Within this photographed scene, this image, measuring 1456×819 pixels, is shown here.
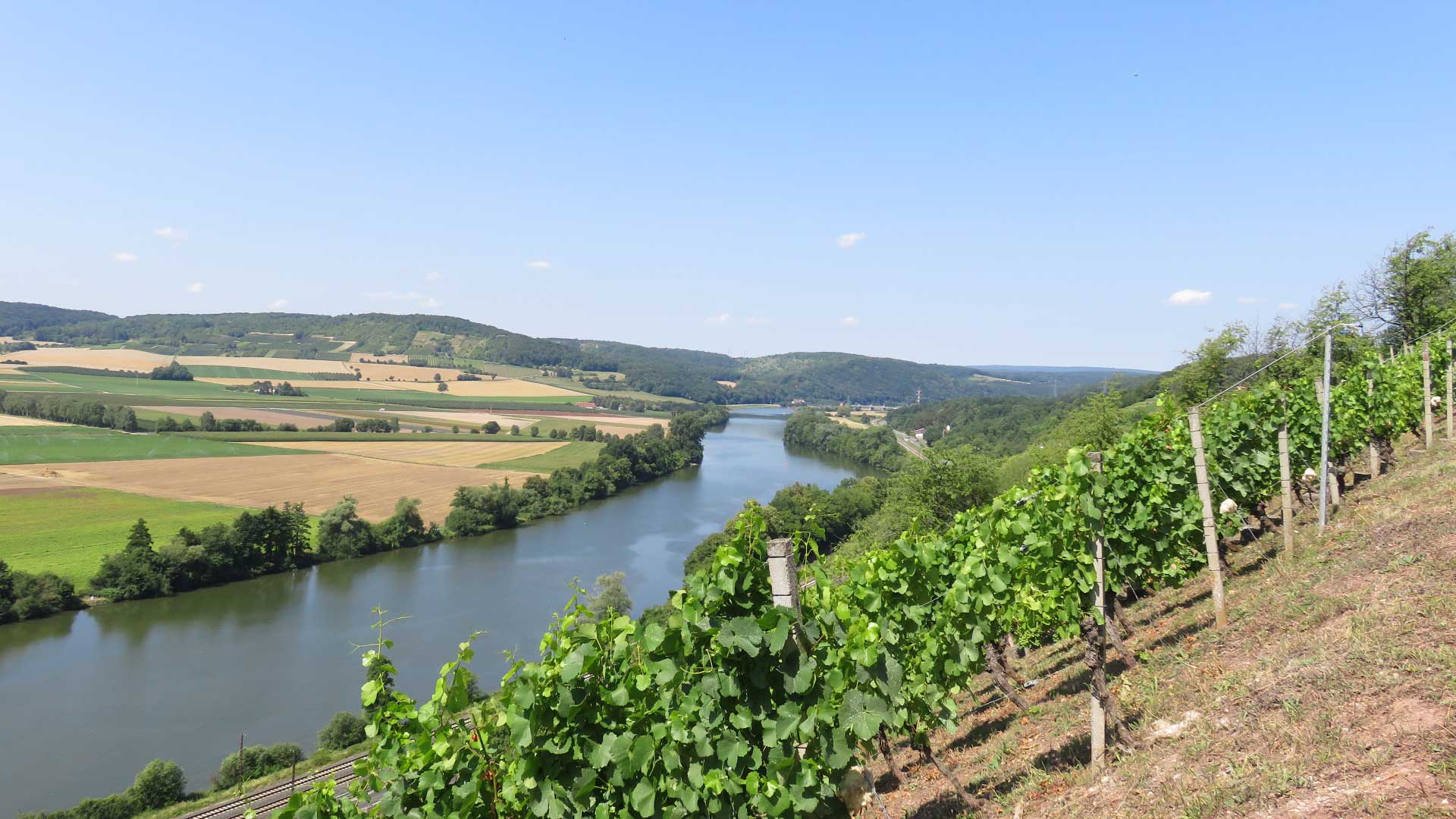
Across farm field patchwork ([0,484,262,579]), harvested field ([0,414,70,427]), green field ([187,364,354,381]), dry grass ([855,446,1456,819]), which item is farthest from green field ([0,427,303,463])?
dry grass ([855,446,1456,819])

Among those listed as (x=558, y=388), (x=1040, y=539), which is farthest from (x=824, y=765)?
(x=558, y=388)

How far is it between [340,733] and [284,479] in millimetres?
37965

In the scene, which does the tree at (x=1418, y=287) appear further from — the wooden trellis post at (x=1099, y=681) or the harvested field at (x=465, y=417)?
the harvested field at (x=465, y=417)

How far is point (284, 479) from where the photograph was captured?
5322cm

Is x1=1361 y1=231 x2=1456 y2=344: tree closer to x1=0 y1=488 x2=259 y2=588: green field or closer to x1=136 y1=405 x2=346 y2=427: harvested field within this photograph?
x1=0 y1=488 x2=259 y2=588: green field

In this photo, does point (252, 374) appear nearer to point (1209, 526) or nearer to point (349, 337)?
point (349, 337)

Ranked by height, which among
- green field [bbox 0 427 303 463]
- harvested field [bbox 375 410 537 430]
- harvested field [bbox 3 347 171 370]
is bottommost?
green field [bbox 0 427 303 463]

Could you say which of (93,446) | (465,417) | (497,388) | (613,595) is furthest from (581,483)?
(497,388)

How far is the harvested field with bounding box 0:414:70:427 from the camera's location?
6266cm

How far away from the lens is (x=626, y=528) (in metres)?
49.5

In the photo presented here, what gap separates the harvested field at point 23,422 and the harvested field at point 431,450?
18.0 metres

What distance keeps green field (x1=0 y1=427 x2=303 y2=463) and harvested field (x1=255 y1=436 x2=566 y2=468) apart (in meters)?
4.69

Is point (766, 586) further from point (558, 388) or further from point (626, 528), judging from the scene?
A: point (558, 388)

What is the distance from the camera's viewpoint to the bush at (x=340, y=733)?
2140 cm
